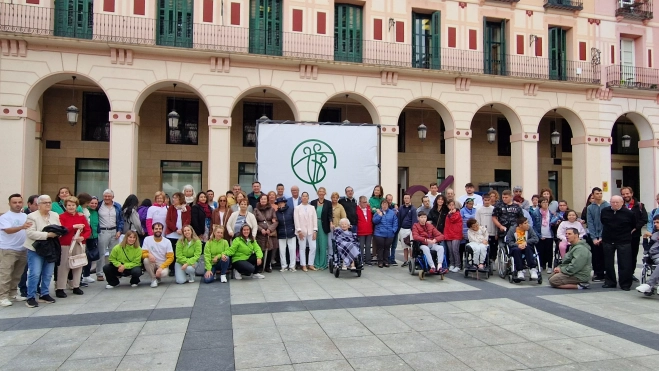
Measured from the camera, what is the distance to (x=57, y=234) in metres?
7.02

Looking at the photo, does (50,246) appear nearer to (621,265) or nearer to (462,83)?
(621,265)

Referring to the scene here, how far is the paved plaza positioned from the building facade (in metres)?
9.78

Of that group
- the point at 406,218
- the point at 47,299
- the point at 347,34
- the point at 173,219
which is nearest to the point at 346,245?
the point at 406,218

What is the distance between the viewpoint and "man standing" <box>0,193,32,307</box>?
6.89 m

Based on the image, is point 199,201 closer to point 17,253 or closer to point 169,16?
point 17,253

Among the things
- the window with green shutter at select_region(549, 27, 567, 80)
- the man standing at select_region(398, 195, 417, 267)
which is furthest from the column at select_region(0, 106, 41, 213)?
the window with green shutter at select_region(549, 27, 567, 80)

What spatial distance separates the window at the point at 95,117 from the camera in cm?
1820

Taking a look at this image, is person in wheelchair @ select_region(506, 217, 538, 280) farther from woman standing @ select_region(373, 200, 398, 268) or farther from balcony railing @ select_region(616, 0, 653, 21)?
balcony railing @ select_region(616, 0, 653, 21)

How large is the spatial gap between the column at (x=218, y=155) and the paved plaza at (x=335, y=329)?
826 cm

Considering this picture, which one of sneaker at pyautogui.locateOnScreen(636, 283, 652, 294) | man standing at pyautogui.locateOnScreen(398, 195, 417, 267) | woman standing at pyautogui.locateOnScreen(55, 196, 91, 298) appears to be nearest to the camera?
sneaker at pyautogui.locateOnScreen(636, 283, 652, 294)

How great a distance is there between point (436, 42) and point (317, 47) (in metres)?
5.54

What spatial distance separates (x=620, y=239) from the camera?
27.5 ft

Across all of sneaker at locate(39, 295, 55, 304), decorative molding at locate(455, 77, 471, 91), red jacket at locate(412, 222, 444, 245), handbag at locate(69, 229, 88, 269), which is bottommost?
sneaker at locate(39, 295, 55, 304)

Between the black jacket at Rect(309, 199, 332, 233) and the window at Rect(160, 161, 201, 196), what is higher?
the window at Rect(160, 161, 201, 196)
